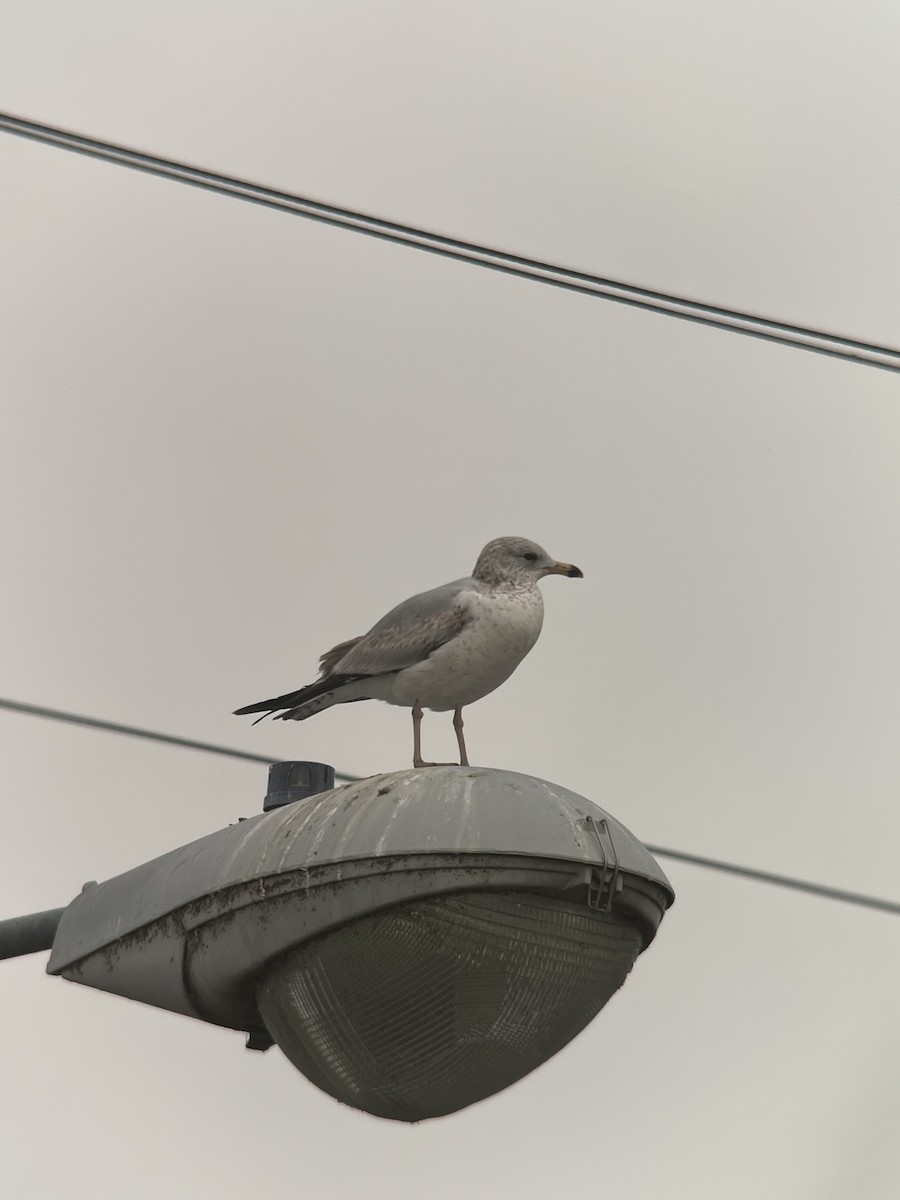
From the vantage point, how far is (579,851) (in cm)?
272

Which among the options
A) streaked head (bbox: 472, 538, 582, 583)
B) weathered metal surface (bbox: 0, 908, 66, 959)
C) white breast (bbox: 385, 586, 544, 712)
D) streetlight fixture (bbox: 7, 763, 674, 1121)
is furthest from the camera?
streaked head (bbox: 472, 538, 582, 583)

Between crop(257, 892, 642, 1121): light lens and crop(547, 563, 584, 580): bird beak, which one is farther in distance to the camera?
crop(547, 563, 584, 580): bird beak

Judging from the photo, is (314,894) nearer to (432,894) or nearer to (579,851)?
(432,894)

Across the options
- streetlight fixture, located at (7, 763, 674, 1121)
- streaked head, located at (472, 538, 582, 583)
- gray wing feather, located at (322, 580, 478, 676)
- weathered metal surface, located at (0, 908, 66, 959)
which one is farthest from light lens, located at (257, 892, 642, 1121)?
streaked head, located at (472, 538, 582, 583)

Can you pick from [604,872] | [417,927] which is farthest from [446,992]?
[604,872]

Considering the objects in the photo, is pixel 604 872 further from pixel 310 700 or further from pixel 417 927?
pixel 310 700

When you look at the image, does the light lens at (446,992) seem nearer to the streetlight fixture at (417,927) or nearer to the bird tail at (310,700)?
the streetlight fixture at (417,927)

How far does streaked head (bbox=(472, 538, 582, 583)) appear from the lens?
514 centimetres

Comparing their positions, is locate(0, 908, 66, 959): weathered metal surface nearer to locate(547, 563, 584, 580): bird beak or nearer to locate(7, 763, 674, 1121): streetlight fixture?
locate(7, 763, 674, 1121): streetlight fixture

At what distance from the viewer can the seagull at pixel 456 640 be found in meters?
4.96

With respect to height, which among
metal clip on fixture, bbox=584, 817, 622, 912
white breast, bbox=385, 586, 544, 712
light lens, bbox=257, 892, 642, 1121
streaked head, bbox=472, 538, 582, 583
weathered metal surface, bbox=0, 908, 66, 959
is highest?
streaked head, bbox=472, 538, 582, 583

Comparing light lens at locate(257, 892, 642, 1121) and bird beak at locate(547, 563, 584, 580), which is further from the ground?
bird beak at locate(547, 563, 584, 580)

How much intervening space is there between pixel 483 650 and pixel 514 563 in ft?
1.15

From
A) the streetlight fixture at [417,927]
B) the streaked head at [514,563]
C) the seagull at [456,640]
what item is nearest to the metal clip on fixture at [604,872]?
the streetlight fixture at [417,927]
